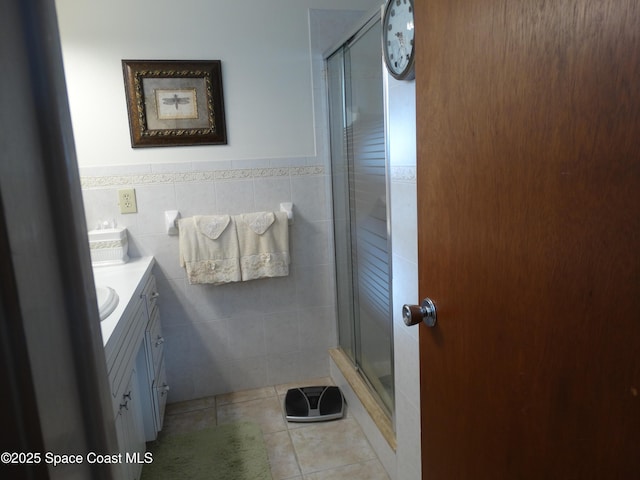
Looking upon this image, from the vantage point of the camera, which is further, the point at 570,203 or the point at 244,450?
the point at 244,450

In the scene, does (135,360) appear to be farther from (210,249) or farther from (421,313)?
(421,313)

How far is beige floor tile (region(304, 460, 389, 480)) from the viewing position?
1819 millimetres

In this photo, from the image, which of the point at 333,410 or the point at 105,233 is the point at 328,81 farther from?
the point at 333,410

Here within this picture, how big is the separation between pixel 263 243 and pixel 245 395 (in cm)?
90

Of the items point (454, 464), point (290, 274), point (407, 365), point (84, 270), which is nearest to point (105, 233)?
point (290, 274)

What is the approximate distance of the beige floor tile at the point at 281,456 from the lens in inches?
73.1

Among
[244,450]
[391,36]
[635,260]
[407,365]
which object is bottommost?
[244,450]

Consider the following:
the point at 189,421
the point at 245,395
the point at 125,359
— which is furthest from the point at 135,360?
the point at 245,395

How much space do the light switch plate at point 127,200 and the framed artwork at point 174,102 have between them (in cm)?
24

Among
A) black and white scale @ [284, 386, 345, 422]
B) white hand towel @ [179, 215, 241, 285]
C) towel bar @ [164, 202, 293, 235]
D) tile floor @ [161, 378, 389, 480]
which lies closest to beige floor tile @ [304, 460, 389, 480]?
tile floor @ [161, 378, 389, 480]

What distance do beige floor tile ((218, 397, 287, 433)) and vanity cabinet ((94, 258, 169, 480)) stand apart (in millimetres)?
350

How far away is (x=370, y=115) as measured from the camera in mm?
1800

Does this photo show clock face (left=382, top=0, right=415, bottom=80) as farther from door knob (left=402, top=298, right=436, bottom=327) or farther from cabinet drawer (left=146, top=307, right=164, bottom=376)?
cabinet drawer (left=146, top=307, right=164, bottom=376)

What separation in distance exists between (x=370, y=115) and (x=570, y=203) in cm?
131
